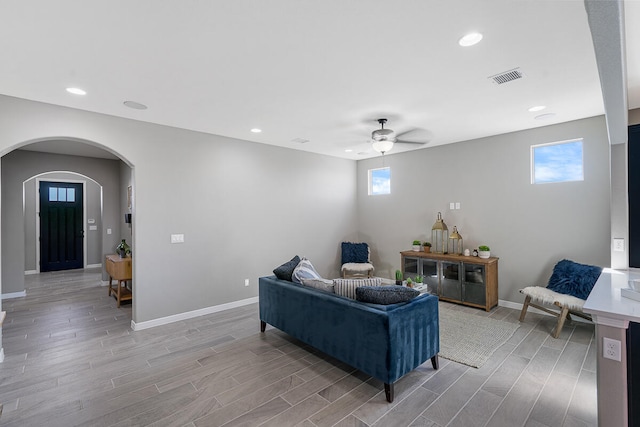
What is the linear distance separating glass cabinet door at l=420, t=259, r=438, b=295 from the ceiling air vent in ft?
10.0

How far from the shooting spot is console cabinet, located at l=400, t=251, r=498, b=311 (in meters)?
4.51

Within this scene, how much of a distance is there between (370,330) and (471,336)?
1.87 meters

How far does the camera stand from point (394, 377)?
7.84ft

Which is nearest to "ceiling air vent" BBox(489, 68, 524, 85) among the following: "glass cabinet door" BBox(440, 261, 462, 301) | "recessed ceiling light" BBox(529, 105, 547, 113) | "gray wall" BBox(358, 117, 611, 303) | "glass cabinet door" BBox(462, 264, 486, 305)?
"recessed ceiling light" BBox(529, 105, 547, 113)

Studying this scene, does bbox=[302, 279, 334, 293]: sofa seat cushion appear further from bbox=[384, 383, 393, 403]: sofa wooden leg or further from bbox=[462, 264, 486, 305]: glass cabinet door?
bbox=[462, 264, 486, 305]: glass cabinet door

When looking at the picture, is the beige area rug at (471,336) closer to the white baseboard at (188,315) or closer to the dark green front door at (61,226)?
the white baseboard at (188,315)

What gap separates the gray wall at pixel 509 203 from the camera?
3949 millimetres

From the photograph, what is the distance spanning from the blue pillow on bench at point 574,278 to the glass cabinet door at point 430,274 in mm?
Result: 1551

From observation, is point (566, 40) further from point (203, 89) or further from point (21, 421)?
point (21, 421)

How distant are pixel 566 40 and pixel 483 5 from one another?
88cm

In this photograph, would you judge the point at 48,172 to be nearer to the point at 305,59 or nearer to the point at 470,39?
the point at 305,59

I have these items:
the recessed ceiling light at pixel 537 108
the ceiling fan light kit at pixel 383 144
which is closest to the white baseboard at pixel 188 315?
the ceiling fan light kit at pixel 383 144

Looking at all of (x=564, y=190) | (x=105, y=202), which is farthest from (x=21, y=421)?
(x=564, y=190)

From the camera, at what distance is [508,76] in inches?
108
